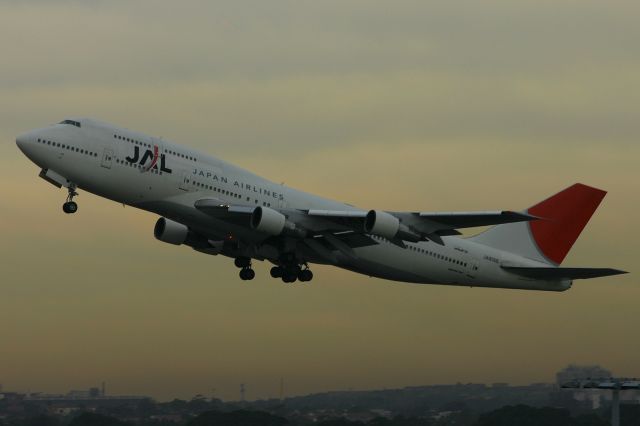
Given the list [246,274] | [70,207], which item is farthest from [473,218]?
[70,207]

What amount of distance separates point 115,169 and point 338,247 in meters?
11.4

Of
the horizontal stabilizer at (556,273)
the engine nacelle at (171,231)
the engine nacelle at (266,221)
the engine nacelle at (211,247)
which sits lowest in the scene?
the horizontal stabilizer at (556,273)

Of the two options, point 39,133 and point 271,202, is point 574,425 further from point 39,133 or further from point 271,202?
point 39,133

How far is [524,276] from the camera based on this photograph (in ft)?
211

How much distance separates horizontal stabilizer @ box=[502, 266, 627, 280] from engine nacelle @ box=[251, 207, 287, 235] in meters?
15.0

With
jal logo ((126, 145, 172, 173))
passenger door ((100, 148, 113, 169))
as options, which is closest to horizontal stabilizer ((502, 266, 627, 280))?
jal logo ((126, 145, 172, 173))

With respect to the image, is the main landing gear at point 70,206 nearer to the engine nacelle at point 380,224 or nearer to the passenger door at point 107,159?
the passenger door at point 107,159

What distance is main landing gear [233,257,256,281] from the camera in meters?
61.9

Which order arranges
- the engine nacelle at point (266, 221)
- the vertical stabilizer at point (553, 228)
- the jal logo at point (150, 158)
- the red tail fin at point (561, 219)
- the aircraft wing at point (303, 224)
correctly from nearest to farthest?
the jal logo at point (150, 158) < the engine nacelle at point (266, 221) < the aircraft wing at point (303, 224) < the vertical stabilizer at point (553, 228) < the red tail fin at point (561, 219)

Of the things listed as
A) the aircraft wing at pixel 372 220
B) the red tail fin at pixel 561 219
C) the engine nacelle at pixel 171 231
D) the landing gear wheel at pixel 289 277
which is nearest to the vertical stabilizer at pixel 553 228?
the red tail fin at pixel 561 219

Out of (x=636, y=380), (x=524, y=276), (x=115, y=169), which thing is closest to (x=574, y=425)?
(x=636, y=380)

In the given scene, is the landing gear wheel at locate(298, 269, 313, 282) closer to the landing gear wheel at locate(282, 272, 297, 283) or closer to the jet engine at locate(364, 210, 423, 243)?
the landing gear wheel at locate(282, 272, 297, 283)

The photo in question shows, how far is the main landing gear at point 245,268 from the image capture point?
61.9 meters

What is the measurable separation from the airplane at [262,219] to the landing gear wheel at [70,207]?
0.05 meters
